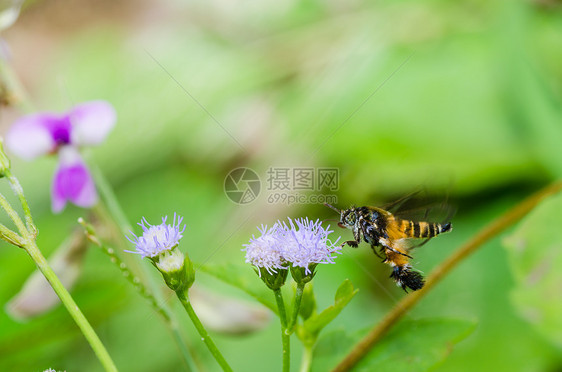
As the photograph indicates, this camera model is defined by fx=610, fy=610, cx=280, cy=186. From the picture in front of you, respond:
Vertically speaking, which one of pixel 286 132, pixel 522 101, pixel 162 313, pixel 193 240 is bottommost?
pixel 162 313

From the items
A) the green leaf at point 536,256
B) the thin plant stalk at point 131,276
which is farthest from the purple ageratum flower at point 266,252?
the green leaf at point 536,256

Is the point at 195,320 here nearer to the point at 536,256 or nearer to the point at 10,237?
the point at 10,237

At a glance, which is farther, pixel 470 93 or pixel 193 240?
pixel 470 93

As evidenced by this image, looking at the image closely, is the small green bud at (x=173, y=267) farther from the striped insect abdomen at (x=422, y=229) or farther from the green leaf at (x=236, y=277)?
the striped insect abdomen at (x=422, y=229)

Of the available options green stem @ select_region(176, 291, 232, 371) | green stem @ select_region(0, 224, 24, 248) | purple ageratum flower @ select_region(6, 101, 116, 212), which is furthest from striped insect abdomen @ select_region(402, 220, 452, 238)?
purple ageratum flower @ select_region(6, 101, 116, 212)

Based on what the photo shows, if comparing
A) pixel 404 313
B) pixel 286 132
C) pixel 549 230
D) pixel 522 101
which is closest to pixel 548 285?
pixel 549 230

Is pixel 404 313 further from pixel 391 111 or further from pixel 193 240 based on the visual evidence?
pixel 391 111

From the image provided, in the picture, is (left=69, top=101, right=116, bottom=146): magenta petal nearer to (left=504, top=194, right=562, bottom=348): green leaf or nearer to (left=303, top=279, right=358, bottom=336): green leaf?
(left=303, top=279, right=358, bottom=336): green leaf

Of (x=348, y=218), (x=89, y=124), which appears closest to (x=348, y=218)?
(x=348, y=218)
